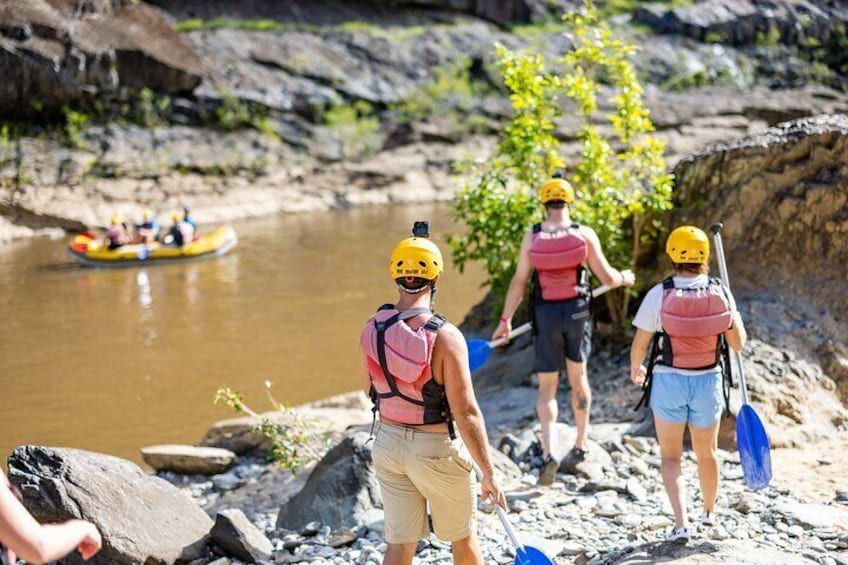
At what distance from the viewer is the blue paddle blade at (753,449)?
5074mm

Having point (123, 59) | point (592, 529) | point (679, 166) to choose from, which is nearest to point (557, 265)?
point (592, 529)

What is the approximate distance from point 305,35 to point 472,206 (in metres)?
31.9

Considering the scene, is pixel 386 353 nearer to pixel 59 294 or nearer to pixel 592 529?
pixel 592 529

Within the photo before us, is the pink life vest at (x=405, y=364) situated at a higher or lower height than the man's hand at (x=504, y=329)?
higher

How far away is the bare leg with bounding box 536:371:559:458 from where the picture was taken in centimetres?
605

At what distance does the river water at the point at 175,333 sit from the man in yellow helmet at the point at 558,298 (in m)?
4.60

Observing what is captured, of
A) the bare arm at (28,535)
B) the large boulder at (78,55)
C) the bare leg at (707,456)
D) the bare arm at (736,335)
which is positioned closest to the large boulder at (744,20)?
the large boulder at (78,55)

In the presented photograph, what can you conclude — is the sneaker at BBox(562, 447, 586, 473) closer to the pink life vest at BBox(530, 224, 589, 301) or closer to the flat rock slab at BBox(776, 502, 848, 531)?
the pink life vest at BBox(530, 224, 589, 301)

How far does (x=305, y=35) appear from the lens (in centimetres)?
3841

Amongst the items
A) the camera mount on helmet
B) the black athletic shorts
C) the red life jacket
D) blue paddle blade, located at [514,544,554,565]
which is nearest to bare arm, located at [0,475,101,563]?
the camera mount on helmet

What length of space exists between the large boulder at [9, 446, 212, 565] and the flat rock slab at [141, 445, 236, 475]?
2572 mm

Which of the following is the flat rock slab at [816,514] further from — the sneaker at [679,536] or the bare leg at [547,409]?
the bare leg at [547,409]

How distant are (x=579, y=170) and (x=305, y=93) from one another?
1075 inches

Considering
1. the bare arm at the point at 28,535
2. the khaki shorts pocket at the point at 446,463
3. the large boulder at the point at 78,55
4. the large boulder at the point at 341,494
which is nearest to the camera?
the bare arm at the point at 28,535
